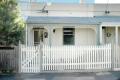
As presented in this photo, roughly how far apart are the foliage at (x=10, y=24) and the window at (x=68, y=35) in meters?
8.44

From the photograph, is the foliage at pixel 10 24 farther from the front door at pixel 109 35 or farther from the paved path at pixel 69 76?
the front door at pixel 109 35

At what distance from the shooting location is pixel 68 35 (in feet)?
86.0

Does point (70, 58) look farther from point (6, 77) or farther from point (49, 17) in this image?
→ point (49, 17)

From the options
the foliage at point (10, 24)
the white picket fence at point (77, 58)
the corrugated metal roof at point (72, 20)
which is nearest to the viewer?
the foliage at point (10, 24)

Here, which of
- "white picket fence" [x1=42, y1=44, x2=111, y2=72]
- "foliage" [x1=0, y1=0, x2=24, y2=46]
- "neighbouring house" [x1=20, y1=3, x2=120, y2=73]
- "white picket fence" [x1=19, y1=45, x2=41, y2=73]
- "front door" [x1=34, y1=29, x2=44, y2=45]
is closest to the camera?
"foliage" [x1=0, y1=0, x2=24, y2=46]

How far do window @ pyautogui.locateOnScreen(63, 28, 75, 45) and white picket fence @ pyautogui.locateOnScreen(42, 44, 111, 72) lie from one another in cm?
837

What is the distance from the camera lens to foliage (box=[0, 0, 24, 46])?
16828 mm

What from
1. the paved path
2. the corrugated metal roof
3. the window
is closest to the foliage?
the paved path

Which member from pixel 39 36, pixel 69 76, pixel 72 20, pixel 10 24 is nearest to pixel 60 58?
pixel 69 76

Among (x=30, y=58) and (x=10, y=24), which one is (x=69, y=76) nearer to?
(x=30, y=58)

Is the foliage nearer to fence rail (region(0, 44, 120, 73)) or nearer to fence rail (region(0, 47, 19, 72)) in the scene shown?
fence rail (region(0, 47, 19, 72))

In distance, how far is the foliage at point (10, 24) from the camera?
16.8 m

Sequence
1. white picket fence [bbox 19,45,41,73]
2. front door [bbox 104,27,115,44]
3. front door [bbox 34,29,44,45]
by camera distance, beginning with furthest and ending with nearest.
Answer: front door [bbox 104,27,115,44]
front door [bbox 34,29,44,45]
white picket fence [bbox 19,45,41,73]

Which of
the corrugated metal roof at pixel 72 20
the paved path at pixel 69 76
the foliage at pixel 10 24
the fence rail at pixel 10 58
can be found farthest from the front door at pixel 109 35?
the fence rail at pixel 10 58
